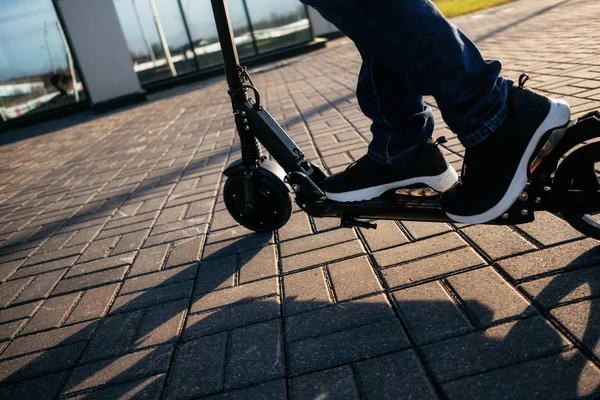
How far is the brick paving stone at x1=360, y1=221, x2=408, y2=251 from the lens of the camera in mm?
2146

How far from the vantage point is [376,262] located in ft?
6.59

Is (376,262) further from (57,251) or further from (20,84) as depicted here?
(20,84)

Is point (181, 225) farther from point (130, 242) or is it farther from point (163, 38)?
point (163, 38)

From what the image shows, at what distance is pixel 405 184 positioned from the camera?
6.00 ft

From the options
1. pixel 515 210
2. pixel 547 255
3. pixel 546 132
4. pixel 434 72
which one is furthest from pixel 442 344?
pixel 434 72

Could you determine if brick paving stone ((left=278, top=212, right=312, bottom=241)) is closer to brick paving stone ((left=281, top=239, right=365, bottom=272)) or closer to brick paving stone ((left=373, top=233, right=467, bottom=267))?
brick paving stone ((left=281, top=239, right=365, bottom=272))

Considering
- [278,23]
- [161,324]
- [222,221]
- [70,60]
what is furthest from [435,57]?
[278,23]

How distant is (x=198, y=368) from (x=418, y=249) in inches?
42.1

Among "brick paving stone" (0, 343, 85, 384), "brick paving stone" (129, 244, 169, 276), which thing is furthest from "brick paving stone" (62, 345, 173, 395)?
"brick paving stone" (129, 244, 169, 276)

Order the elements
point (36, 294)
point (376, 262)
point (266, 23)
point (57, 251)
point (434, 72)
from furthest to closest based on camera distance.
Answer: point (266, 23)
point (57, 251)
point (36, 294)
point (376, 262)
point (434, 72)

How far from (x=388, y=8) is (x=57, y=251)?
2.60 m

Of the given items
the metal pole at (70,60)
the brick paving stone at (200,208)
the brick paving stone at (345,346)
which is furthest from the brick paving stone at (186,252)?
the metal pole at (70,60)

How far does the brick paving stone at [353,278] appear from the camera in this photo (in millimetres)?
1828

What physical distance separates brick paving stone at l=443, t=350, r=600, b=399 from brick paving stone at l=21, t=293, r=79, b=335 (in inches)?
70.2
